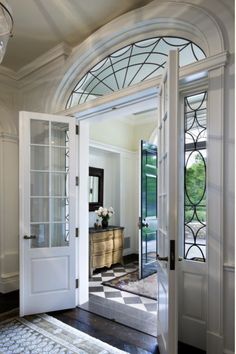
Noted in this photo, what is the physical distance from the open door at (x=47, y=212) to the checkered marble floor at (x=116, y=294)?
0.65 metres

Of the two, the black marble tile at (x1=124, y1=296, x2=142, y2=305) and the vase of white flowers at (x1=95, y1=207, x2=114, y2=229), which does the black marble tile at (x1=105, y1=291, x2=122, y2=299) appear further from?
the vase of white flowers at (x1=95, y1=207, x2=114, y2=229)

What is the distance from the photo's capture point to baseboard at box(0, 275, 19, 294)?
3.69 meters

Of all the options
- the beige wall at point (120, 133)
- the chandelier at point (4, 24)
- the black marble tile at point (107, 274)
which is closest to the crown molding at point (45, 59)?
the chandelier at point (4, 24)

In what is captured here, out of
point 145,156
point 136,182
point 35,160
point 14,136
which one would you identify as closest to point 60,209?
point 35,160

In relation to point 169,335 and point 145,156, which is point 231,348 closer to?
point 169,335

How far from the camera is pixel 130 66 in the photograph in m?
2.88

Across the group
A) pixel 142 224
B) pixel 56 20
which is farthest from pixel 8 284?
pixel 56 20

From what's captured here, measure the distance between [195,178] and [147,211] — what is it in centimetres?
214

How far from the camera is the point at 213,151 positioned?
2.12 metres

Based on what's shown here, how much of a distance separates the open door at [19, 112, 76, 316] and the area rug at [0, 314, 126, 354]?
268 mm

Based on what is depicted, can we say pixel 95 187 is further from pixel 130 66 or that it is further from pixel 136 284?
pixel 130 66

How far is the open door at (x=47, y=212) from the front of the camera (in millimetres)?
3010

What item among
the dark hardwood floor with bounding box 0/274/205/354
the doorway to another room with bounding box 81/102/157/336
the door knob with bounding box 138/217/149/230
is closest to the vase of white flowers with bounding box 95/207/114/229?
the doorway to another room with bounding box 81/102/157/336

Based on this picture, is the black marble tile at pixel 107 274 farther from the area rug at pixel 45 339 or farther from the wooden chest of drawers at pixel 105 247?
the area rug at pixel 45 339
